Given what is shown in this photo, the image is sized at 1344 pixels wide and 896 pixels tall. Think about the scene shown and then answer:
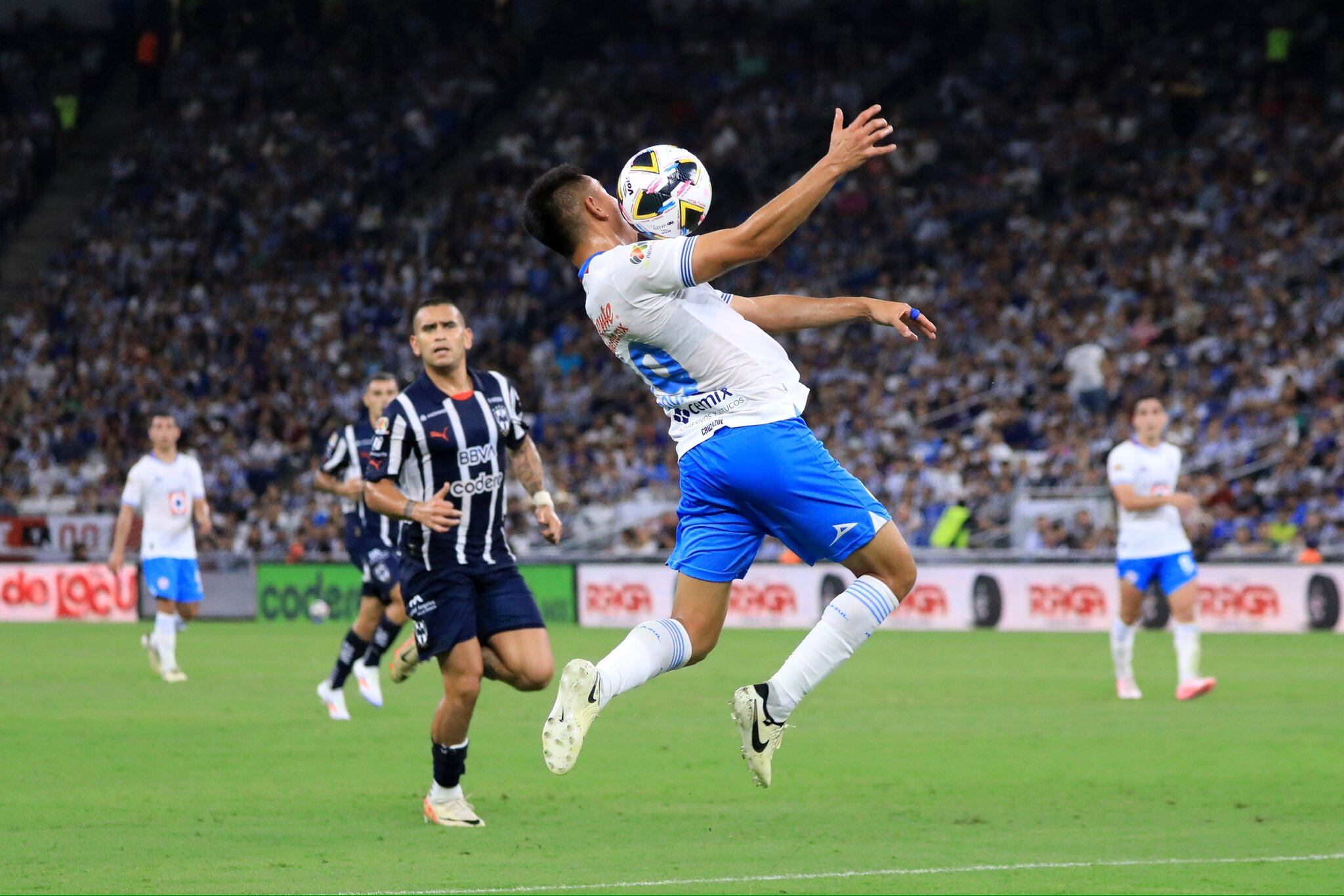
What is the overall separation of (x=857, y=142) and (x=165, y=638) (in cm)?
1330

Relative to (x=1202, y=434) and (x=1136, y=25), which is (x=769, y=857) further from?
(x=1136, y=25)

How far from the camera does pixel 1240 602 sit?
23.6 m

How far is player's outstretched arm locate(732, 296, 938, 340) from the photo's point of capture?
6.57m

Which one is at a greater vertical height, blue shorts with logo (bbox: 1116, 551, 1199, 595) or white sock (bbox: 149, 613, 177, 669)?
blue shorts with logo (bbox: 1116, 551, 1199, 595)

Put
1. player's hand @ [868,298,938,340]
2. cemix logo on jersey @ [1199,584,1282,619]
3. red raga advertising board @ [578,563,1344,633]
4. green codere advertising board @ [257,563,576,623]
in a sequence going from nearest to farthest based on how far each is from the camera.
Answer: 1. player's hand @ [868,298,938,340]
2. red raga advertising board @ [578,563,1344,633]
3. cemix logo on jersey @ [1199,584,1282,619]
4. green codere advertising board @ [257,563,576,623]

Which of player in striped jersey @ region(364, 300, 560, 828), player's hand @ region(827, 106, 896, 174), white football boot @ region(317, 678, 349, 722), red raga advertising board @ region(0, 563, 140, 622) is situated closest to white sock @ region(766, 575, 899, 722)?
player's hand @ region(827, 106, 896, 174)

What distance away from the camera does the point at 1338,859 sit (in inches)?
316

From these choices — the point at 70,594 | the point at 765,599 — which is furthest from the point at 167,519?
the point at 70,594

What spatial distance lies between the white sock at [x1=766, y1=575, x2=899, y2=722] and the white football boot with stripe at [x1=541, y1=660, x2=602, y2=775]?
69 cm

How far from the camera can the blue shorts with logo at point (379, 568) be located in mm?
14047

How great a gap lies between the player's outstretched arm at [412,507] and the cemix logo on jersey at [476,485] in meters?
0.07

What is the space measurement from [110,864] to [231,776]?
3.04 m

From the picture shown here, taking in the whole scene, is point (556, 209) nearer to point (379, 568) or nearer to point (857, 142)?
point (857, 142)

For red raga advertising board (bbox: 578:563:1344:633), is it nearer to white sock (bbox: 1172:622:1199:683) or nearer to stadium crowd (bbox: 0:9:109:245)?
white sock (bbox: 1172:622:1199:683)
